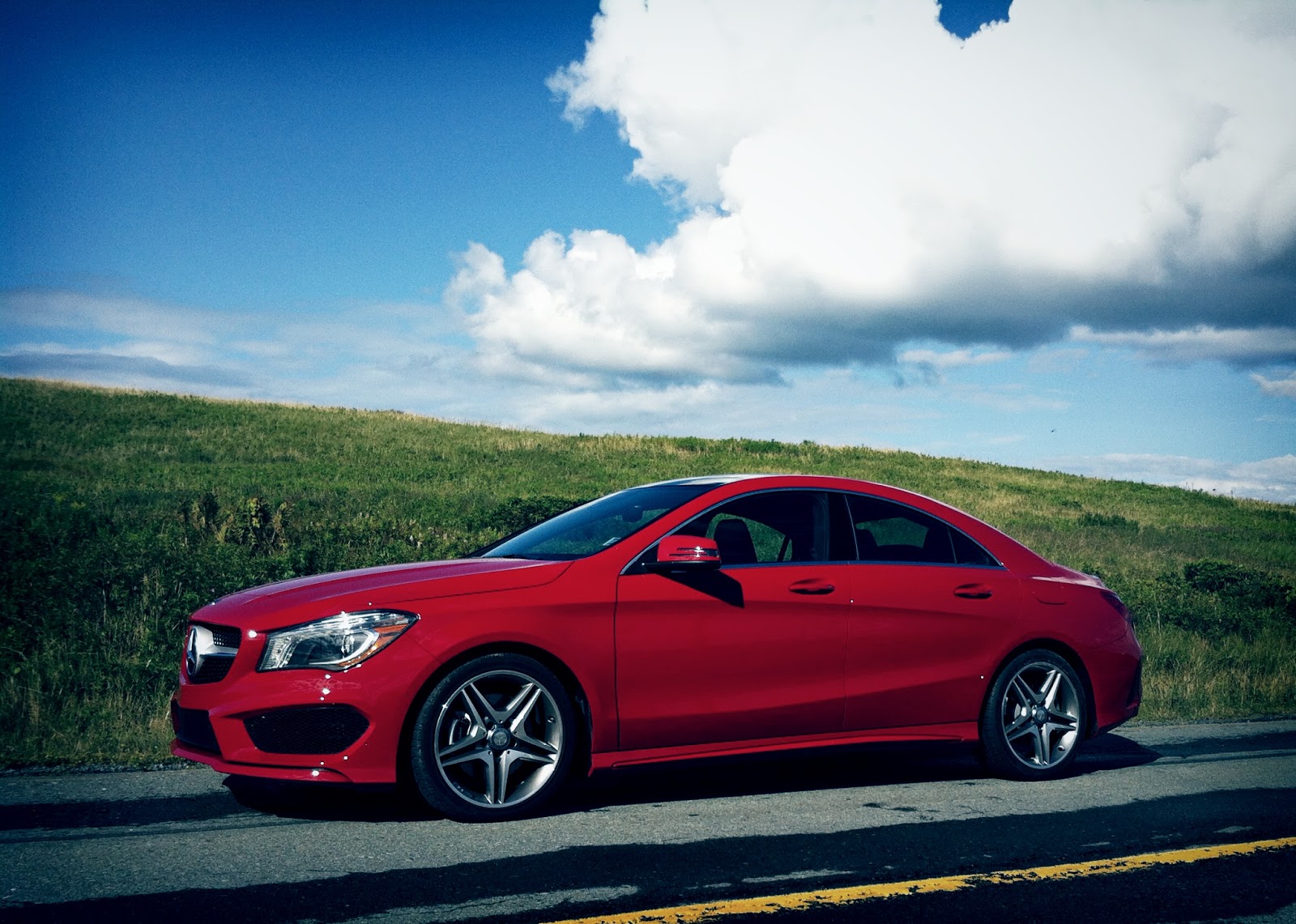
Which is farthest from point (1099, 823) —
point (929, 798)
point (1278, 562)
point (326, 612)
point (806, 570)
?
point (1278, 562)

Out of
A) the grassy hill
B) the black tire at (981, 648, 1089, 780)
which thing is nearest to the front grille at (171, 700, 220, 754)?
the grassy hill

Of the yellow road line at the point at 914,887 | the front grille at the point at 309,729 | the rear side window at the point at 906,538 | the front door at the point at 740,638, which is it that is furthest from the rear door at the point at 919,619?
the front grille at the point at 309,729

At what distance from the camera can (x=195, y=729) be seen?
448 centimetres

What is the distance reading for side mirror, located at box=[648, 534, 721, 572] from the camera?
184 inches

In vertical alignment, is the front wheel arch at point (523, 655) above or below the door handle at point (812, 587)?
below

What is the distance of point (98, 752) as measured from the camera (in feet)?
19.1

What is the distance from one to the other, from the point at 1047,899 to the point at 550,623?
7.45 ft

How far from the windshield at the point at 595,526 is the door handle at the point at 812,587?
687 millimetres

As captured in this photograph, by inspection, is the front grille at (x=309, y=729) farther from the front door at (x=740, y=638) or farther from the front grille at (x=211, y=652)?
the front door at (x=740, y=638)

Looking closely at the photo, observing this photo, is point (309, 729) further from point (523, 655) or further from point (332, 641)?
point (523, 655)

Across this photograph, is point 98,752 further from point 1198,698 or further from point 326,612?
point 1198,698

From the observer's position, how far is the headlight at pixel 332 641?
4320mm

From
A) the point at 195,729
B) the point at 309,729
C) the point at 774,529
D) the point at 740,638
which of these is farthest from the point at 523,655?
the point at 774,529

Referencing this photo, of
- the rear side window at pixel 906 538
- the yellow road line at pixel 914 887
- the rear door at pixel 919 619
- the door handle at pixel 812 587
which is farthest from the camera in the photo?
the rear side window at pixel 906 538
